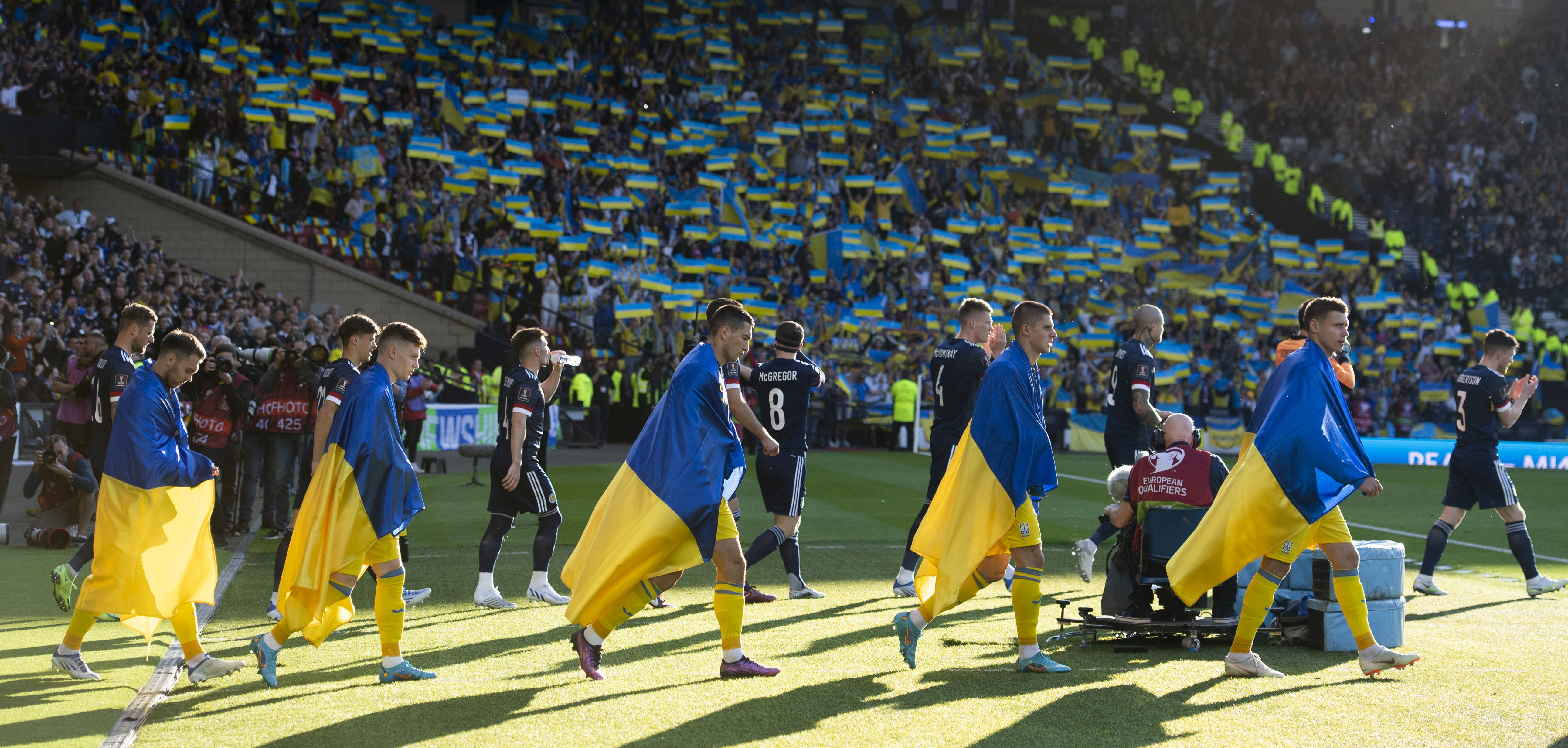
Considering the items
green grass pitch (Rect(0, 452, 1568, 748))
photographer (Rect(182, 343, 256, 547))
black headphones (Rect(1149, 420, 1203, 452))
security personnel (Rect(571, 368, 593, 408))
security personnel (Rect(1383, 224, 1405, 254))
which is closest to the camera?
green grass pitch (Rect(0, 452, 1568, 748))

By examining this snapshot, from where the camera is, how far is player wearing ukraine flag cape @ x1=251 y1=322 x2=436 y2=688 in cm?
624

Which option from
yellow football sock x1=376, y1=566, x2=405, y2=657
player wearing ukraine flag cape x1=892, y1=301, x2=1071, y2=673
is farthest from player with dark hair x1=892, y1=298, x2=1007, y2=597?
yellow football sock x1=376, y1=566, x2=405, y2=657

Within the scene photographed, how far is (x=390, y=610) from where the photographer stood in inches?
250

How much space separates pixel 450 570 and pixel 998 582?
4.70m

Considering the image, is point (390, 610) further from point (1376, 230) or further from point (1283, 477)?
point (1376, 230)

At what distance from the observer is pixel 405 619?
843cm

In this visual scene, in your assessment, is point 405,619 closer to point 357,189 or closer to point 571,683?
point 571,683

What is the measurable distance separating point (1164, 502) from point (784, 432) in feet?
9.37

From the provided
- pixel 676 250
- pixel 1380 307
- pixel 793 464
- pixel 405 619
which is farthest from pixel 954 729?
pixel 1380 307

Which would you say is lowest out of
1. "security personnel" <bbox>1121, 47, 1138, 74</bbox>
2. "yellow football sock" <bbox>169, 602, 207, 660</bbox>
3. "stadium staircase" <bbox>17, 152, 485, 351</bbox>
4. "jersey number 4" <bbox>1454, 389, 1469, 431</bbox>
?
"yellow football sock" <bbox>169, 602, 207, 660</bbox>

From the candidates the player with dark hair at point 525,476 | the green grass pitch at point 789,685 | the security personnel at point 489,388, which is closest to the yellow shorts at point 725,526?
the green grass pitch at point 789,685

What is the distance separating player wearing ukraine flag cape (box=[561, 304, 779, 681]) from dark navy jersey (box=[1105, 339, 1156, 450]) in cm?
415

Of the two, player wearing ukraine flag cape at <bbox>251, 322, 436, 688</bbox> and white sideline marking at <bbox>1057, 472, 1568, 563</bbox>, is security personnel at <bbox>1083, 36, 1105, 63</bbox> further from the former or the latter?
player wearing ukraine flag cape at <bbox>251, 322, 436, 688</bbox>

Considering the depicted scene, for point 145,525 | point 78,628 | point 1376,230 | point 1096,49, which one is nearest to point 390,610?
point 145,525
